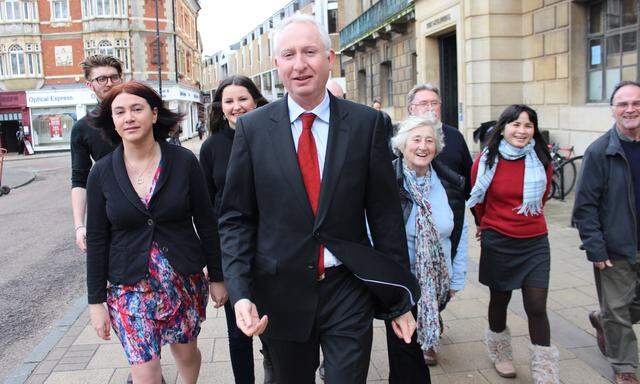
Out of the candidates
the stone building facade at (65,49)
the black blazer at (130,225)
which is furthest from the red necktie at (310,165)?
the stone building facade at (65,49)

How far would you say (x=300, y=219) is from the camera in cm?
233

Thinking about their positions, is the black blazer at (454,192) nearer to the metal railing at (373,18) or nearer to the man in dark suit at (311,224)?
the man in dark suit at (311,224)

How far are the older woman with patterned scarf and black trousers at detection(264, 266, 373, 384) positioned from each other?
819mm

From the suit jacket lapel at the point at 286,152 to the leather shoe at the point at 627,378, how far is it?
2604mm

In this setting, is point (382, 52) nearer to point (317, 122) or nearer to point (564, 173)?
point (564, 173)

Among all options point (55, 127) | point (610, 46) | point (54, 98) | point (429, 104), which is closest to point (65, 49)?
point (54, 98)

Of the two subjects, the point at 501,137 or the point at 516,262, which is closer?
the point at 516,262

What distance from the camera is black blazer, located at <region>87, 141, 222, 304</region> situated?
2971mm

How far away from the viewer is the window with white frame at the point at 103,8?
4134 cm

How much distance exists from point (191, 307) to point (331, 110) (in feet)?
4.69

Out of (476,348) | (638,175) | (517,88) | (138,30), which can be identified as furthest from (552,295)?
(138,30)

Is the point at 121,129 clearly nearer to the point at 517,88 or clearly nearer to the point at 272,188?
the point at 272,188

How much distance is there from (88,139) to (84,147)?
2.7 inches

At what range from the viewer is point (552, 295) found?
551 cm
